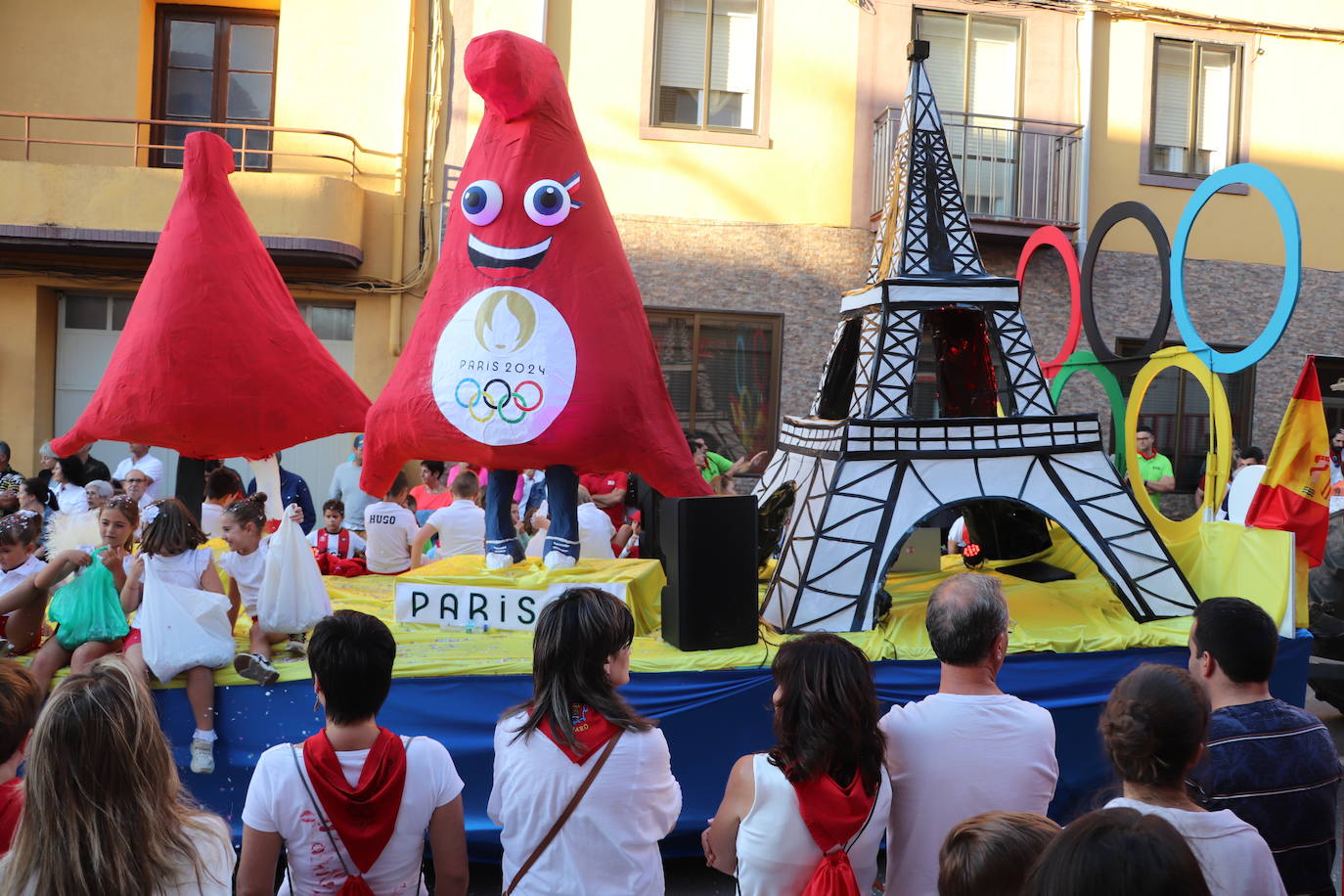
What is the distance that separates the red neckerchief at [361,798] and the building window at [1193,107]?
1103 centimetres

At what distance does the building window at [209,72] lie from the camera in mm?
11086

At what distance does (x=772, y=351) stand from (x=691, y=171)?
72.4 inches

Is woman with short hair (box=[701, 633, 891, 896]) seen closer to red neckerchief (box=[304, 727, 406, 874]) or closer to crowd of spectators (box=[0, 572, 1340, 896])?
crowd of spectators (box=[0, 572, 1340, 896])

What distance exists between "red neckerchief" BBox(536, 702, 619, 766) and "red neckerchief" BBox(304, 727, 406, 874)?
32cm

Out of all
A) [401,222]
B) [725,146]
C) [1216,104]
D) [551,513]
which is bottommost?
[551,513]

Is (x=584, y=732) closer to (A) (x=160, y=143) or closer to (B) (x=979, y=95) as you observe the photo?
(B) (x=979, y=95)

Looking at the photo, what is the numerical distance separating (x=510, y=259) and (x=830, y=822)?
3160 millimetres

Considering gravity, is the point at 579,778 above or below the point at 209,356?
below

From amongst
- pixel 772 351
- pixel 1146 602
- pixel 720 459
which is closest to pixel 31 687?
pixel 1146 602

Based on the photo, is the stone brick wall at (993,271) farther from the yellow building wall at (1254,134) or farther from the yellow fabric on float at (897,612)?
the yellow fabric on float at (897,612)

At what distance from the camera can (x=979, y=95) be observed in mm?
10953

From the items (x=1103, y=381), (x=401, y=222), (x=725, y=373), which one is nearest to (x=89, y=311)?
(x=401, y=222)

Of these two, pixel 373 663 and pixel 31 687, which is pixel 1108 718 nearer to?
pixel 373 663

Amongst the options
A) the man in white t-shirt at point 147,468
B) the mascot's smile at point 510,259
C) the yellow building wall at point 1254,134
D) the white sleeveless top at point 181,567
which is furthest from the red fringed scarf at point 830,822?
the yellow building wall at point 1254,134
